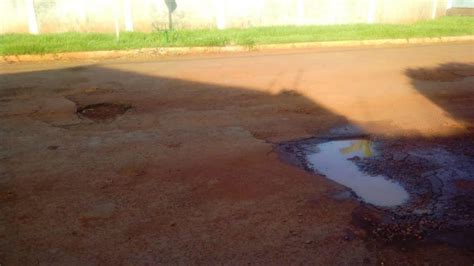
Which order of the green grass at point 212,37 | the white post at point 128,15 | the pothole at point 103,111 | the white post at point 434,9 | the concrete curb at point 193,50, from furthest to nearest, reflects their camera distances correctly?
the white post at point 434,9
the white post at point 128,15
the green grass at point 212,37
the concrete curb at point 193,50
the pothole at point 103,111

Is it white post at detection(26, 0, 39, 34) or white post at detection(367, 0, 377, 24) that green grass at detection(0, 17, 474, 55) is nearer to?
white post at detection(26, 0, 39, 34)

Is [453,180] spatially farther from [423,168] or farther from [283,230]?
[283,230]

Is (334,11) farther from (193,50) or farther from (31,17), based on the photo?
(31,17)

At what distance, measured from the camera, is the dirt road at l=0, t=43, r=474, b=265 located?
327 cm

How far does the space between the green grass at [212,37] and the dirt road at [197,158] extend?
7.47 ft

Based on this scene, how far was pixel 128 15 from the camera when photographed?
48.5 ft

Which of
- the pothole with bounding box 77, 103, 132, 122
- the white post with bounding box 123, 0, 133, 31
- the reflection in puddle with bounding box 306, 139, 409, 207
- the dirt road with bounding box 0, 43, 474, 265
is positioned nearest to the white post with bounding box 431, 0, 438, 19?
the dirt road with bounding box 0, 43, 474, 265

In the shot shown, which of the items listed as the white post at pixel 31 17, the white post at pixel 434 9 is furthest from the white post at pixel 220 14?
the white post at pixel 434 9

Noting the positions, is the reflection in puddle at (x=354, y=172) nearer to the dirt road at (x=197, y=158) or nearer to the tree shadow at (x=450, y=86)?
the dirt road at (x=197, y=158)

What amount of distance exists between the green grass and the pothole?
5467mm

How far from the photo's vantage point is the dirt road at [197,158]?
3273 mm

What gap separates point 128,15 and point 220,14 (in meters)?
3.36

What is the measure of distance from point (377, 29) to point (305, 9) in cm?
297

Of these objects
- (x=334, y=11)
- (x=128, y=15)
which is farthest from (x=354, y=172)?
(x=334, y=11)
